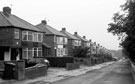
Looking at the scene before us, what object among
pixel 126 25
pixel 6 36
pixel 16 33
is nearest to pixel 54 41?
pixel 16 33

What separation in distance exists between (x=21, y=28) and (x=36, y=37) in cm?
584

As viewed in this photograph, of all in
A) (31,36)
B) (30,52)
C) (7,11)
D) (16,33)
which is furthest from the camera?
(7,11)

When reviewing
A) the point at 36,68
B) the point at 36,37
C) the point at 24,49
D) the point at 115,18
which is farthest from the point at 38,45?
the point at 36,68

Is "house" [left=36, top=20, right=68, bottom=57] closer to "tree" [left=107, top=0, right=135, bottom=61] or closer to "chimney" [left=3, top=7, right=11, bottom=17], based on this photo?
"chimney" [left=3, top=7, right=11, bottom=17]

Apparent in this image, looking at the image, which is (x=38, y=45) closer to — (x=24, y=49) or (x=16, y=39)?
(x=24, y=49)

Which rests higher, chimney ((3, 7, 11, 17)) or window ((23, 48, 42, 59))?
chimney ((3, 7, 11, 17))

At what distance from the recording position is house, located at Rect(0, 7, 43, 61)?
3431 centimetres

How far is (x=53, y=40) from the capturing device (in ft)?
173

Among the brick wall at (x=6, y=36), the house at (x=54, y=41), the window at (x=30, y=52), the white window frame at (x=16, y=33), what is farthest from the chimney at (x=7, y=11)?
the house at (x=54, y=41)

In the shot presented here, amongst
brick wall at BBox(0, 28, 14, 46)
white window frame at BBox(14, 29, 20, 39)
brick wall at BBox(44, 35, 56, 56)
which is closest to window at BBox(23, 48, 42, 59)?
white window frame at BBox(14, 29, 20, 39)

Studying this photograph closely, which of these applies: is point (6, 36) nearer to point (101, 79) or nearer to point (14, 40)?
point (14, 40)

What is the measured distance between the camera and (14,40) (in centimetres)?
3466

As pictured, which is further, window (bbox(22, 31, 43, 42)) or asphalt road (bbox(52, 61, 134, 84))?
window (bbox(22, 31, 43, 42))

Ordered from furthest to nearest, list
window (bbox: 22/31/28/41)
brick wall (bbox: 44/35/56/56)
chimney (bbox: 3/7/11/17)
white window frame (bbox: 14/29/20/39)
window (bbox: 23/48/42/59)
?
brick wall (bbox: 44/35/56/56)
chimney (bbox: 3/7/11/17)
window (bbox: 23/48/42/59)
window (bbox: 22/31/28/41)
white window frame (bbox: 14/29/20/39)
